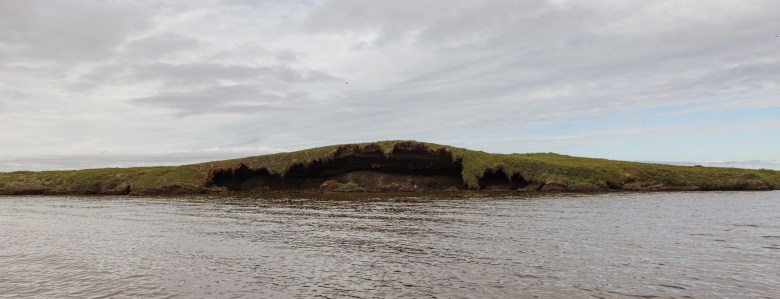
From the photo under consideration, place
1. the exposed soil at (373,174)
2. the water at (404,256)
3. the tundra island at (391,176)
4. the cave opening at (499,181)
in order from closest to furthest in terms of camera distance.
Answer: the water at (404,256) → the tundra island at (391,176) → the cave opening at (499,181) → the exposed soil at (373,174)

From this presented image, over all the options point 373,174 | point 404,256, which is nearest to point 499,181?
point 373,174

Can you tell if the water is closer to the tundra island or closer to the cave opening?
the tundra island

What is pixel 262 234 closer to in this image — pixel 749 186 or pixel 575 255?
pixel 575 255

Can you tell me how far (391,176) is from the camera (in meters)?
77.2

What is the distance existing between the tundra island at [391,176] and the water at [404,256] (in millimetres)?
34925

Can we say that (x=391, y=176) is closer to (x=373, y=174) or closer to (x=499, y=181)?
(x=373, y=174)

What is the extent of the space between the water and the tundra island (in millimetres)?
34925

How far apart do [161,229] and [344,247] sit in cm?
1438

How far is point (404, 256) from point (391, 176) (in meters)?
57.3

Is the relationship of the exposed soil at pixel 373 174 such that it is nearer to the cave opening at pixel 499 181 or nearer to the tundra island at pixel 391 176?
the cave opening at pixel 499 181

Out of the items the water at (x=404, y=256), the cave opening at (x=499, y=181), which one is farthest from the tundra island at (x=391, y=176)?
the water at (x=404, y=256)

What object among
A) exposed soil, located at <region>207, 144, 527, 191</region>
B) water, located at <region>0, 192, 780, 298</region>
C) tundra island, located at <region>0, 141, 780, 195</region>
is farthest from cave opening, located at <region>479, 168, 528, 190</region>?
water, located at <region>0, 192, 780, 298</region>

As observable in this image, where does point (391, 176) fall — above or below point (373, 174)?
Answer: below

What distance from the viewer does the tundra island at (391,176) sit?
226 feet
